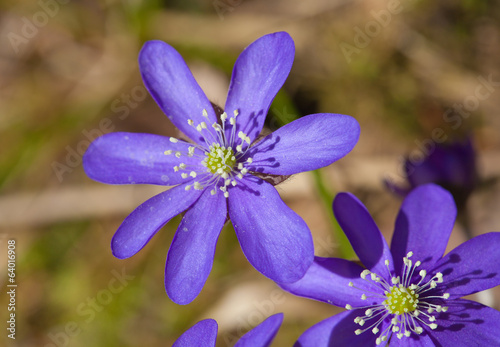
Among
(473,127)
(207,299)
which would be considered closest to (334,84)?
(473,127)

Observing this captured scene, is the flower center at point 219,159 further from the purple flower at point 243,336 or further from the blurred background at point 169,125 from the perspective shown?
the blurred background at point 169,125

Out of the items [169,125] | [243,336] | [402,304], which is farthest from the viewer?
[169,125]

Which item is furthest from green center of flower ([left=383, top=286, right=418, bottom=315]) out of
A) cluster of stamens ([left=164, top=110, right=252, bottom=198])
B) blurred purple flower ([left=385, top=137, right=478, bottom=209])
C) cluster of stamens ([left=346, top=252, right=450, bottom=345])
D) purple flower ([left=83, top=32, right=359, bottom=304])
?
cluster of stamens ([left=164, top=110, right=252, bottom=198])

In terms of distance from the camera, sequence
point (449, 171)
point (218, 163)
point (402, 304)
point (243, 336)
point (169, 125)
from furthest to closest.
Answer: point (169, 125) → point (449, 171) → point (218, 163) → point (402, 304) → point (243, 336)

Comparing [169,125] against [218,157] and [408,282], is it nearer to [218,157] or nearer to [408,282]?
[218,157]

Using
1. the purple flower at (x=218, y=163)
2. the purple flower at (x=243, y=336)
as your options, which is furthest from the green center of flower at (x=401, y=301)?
the purple flower at (x=243, y=336)

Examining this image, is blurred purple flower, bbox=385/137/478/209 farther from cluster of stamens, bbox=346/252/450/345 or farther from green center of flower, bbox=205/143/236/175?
green center of flower, bbox=205/143/236/175

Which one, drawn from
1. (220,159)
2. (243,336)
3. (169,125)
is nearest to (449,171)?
(220,159)
